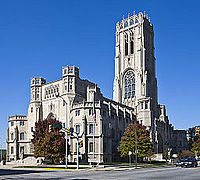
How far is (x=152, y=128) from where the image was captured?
89.1 meters

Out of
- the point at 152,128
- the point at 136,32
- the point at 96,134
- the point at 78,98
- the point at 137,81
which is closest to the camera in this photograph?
the point at 96,134

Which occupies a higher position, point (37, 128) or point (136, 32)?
point (136, 32)

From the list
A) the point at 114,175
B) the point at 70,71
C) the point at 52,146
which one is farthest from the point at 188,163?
the point at 70,71

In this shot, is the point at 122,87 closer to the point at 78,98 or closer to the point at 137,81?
the point at 137,81

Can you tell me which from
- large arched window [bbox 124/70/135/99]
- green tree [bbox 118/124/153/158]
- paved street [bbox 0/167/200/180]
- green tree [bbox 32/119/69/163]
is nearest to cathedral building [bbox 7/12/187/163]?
large arched window [bbox 124/70/135/99]

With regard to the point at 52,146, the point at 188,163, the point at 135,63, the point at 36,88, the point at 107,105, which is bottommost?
the point at 188,163

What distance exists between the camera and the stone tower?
4025 inches

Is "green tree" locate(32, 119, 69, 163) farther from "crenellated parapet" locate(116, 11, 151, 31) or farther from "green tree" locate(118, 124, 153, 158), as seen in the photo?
"crenellated parapet" locate(116, 11, 151, 31)

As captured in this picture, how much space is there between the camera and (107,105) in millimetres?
72312

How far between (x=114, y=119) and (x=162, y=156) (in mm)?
20753

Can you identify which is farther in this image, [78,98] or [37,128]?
[78,98]

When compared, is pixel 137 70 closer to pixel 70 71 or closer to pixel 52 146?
pixel 70 71

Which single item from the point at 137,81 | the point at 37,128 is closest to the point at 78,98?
the point at 37,128

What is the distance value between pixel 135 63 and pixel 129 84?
8249mm
